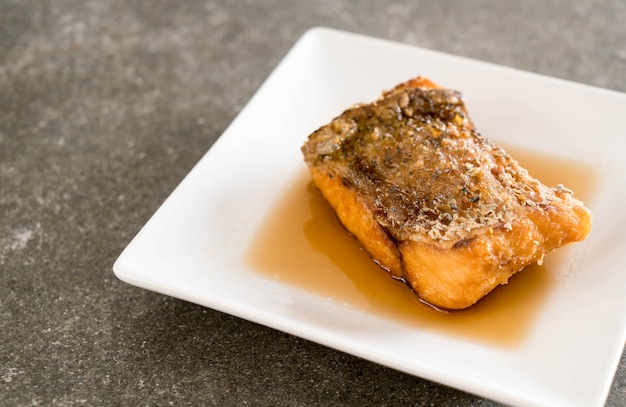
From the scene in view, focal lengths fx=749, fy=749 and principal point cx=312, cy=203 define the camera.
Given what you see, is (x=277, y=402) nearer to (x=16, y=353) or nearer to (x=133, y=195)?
(x=16, y=353)

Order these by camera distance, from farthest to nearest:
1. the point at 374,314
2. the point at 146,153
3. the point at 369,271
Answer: the point at 146,153, the point at 369,271, the point at 374,314

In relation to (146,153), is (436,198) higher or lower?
higher

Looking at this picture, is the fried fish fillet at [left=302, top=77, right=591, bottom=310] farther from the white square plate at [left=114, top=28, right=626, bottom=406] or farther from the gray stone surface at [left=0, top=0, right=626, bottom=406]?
the gray stone surface at [left=0, top=0, right=626, bottom=406]

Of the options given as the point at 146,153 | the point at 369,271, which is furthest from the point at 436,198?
the point at 146,153

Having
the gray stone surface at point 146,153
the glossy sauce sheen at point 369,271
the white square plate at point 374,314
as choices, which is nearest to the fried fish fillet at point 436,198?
the glossy sauce sheen at point 369,271

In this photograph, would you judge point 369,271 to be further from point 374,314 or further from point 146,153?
point 146,153

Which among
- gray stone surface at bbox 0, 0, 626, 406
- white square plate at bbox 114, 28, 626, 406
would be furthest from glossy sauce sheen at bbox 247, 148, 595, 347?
gray stone surface at bbox 0, 0, 626, 406
